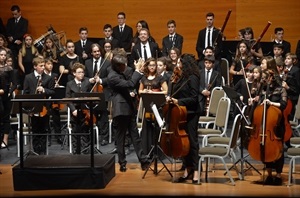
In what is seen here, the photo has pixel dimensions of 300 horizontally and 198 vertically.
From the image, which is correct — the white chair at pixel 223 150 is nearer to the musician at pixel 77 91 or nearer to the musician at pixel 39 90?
the musician at pixel 77 91

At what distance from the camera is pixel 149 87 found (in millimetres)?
8586

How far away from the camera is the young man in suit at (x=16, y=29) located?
40.9 ft

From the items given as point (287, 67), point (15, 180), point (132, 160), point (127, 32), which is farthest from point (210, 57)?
point (15, 180)

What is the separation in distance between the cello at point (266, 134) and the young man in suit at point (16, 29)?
6499mm

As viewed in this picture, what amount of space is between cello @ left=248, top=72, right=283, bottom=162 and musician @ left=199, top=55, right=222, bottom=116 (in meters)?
2.49

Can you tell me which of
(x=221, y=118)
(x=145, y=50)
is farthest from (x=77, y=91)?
(x=221, y=118)

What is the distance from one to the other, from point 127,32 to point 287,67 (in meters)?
3.34

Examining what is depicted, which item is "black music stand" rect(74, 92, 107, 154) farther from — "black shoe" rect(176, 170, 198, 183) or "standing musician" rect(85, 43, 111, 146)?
"black shoe" rect(176, 170, 198, 183)

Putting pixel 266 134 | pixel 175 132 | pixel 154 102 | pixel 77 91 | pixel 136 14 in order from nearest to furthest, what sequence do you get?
1. pixel 266 134
2. pixel 175 132
3. pixel 154 102
4. pixel 77 91
5. pixel 136 14

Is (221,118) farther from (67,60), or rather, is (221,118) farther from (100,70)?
(67,60)

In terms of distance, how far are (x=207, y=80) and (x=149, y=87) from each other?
1.59 m

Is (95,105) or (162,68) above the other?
(162,68)

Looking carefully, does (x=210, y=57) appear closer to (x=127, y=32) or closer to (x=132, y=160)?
(x=132, y=160)

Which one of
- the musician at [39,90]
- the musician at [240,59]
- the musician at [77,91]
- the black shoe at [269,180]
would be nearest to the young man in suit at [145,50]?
the musician at [240,59]
